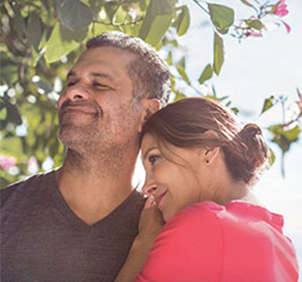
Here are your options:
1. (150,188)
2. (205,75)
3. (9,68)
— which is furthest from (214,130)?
(9,68)

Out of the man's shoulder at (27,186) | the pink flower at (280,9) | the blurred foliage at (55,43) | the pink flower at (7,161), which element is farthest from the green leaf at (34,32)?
the pink flower at (7,161)

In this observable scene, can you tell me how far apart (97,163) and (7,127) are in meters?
0.56

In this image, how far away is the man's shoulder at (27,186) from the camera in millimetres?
1183

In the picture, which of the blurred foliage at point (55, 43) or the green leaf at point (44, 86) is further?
the green leaf at point (44, 86)

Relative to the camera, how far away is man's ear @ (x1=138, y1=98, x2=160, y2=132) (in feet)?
4.04

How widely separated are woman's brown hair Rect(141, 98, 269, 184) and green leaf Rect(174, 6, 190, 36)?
27 centimetres

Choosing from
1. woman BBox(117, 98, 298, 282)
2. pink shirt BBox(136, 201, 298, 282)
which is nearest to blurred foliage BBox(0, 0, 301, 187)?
woman BBox(117, 98, 298, 282)

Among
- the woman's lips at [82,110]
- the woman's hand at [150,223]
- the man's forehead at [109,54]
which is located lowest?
the woman's hand at [150,223]

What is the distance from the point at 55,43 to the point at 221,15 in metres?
0.40

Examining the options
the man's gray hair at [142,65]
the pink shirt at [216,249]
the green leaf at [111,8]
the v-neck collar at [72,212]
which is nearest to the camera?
the pink shirt at [216,249]

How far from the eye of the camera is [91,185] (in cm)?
120

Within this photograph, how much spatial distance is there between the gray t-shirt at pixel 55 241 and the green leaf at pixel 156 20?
408 mm

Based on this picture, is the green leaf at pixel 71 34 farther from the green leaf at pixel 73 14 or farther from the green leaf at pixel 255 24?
the green leaf at pixel 255 24

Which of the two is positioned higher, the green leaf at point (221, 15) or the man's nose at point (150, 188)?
the green leaf at point (221, 15)
